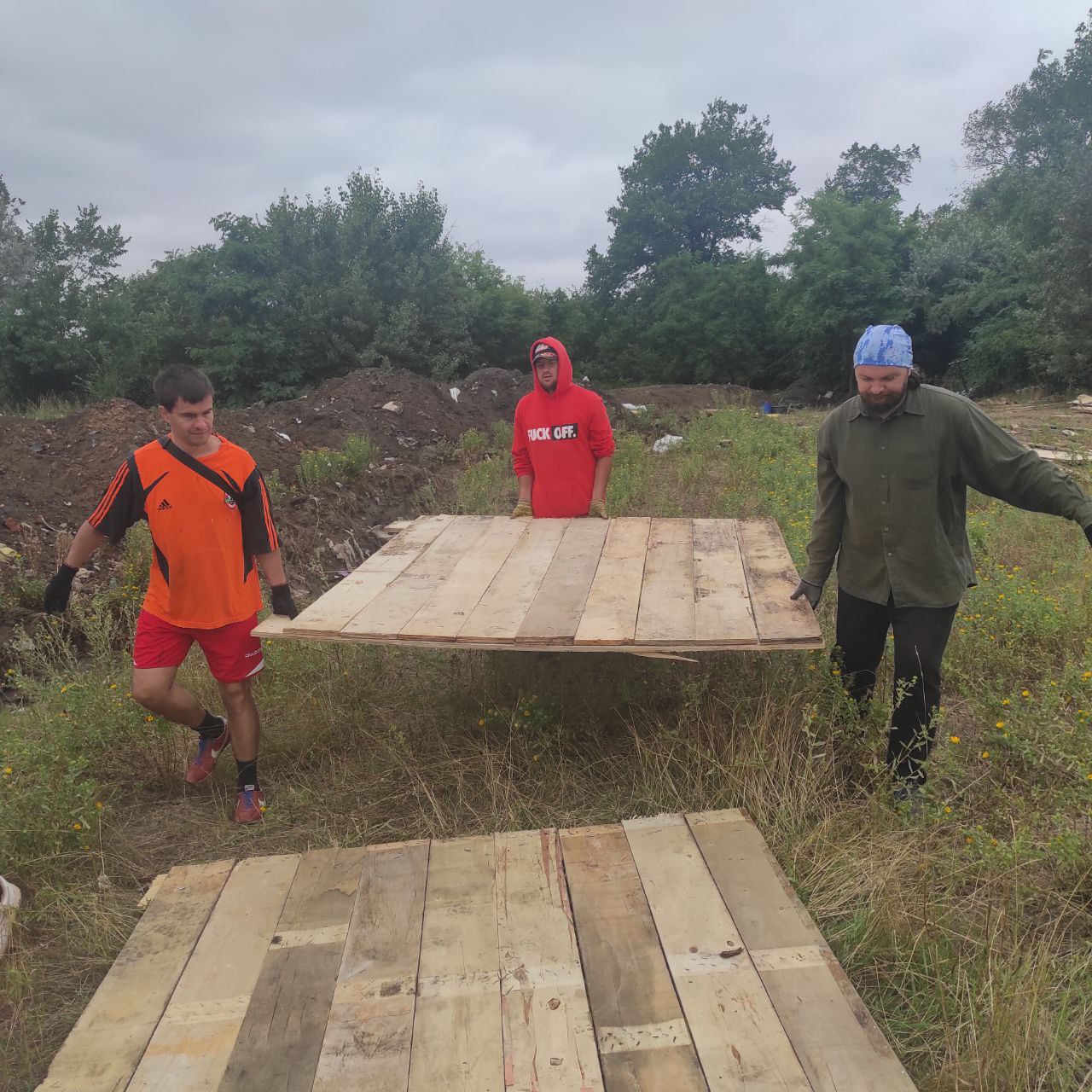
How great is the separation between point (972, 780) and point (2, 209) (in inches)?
1158

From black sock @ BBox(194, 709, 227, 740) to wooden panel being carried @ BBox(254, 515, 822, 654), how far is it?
0.70 meters

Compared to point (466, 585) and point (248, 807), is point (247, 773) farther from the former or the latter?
point (466, 585)

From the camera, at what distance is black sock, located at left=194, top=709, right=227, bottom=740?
131 inches

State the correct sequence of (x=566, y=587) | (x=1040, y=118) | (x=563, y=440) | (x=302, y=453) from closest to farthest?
(x=566, y=587), (x=563, y=440), (x=302, y=453), (x=1040, y=118)

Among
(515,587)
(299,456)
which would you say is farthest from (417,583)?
(299,456)

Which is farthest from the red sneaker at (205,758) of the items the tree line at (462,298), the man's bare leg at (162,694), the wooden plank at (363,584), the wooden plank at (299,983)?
the tree line at (462,298)

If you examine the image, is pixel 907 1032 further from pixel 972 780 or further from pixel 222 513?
pixel 222 513

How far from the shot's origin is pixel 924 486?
2.71 meters

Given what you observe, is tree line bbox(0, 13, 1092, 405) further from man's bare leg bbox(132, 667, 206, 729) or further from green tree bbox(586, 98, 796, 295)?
man's bare leg bbox(132, 667, 206, 729)

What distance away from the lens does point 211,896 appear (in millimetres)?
2334

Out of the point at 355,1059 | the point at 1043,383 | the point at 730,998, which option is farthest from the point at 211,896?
the point at 1043,383

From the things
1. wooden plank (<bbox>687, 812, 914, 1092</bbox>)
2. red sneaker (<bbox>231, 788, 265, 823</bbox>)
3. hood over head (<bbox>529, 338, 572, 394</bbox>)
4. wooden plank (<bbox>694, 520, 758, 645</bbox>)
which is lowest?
red sneaker (<bbox>231, 788, 265, 823</bbox>)

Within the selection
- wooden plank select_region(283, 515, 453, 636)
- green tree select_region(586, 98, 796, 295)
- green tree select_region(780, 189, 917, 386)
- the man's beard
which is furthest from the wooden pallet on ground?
green tree select_region(586, 98, 796, 295)

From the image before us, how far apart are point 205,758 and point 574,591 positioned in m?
1.74
